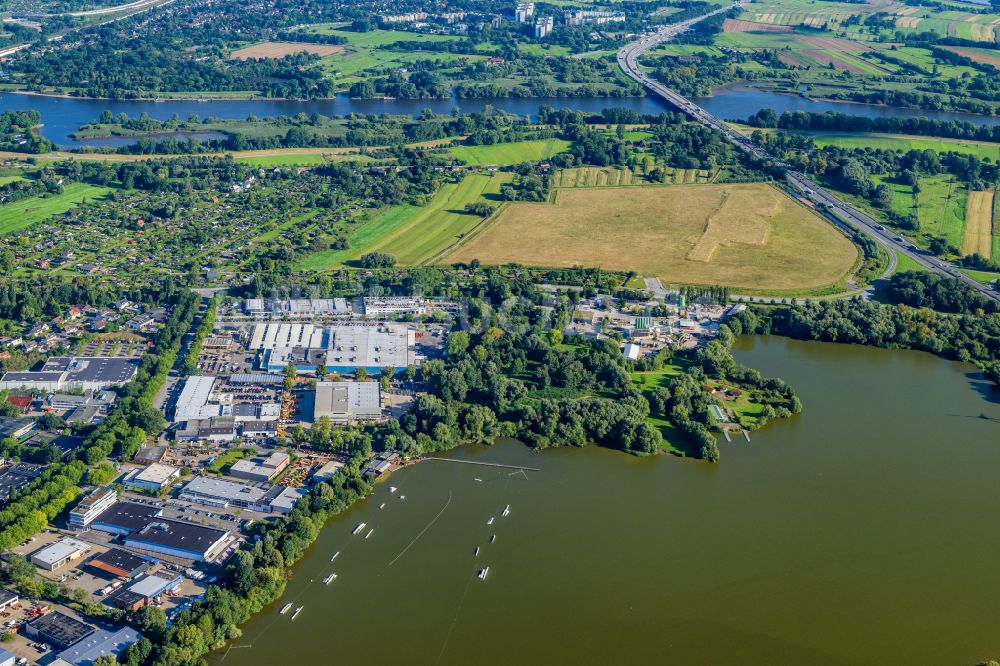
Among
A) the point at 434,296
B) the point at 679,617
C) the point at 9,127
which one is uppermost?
the point at 9,127

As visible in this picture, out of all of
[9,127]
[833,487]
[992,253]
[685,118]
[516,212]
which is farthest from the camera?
[685,118]

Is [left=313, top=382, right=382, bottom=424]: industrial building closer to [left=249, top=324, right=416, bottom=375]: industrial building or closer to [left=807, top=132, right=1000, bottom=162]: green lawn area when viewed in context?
[left=249, top=324, right=416, bottom=375]: industrial building

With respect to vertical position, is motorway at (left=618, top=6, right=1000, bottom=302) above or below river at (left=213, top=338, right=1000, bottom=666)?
above

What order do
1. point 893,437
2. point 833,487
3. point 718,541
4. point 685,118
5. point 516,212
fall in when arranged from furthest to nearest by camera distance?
point 685,118 → point 516,212 → point 893,437 → point 833,487 → point 718,541

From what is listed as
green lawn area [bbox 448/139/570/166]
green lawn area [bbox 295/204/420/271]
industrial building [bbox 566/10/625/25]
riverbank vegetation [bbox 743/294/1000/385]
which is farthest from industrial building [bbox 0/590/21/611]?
industrial building [bbox 566/10/625/25]

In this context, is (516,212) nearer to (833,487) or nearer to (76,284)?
(76,284)

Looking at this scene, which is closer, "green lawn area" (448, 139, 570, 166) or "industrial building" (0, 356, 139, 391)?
"industrial building" (0, 356, 139, 391)

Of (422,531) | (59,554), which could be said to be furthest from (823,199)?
(59,554)

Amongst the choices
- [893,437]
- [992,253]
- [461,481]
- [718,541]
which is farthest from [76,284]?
[992,253]

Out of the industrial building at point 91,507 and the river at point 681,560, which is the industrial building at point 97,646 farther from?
the industrial building at point 91,507
